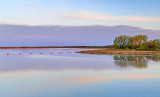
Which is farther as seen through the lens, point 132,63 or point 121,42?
point 121,42

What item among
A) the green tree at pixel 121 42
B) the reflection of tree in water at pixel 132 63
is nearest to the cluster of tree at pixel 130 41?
the green tree at pixel 121 42

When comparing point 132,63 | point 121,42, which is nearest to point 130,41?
point 121,42

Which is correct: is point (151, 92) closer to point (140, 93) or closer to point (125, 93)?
point (140, 93)

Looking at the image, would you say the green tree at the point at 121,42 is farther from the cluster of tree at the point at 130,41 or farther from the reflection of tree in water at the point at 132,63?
the reflection of tree in water at the point at 132,63

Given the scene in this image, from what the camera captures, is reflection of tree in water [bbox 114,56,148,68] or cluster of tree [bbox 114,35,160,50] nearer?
reflection of tree in water [bbox 114,56,148,68]

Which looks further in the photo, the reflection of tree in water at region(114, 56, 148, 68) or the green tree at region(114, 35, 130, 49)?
the green tree at region(114, 35, 130, 49)

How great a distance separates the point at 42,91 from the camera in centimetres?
1050

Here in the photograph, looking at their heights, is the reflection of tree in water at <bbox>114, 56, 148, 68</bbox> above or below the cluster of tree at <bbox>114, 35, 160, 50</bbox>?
below

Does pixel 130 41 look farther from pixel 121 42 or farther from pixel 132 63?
pixel 132 63

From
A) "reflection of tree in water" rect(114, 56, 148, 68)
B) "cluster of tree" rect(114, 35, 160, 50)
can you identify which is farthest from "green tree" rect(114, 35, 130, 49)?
"reflection of tree in water" rect(114, 56, 148, 68)

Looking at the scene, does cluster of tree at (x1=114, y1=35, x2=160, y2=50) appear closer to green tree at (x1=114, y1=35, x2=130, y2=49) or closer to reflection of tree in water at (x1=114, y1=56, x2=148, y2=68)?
green tree at (x1=114, y1=35, x2=130, y2=49)

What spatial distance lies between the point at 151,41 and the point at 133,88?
53571mm

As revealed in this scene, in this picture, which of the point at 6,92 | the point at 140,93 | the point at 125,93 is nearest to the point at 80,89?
the point at 125,93

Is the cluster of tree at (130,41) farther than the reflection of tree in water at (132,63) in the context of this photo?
Yes
